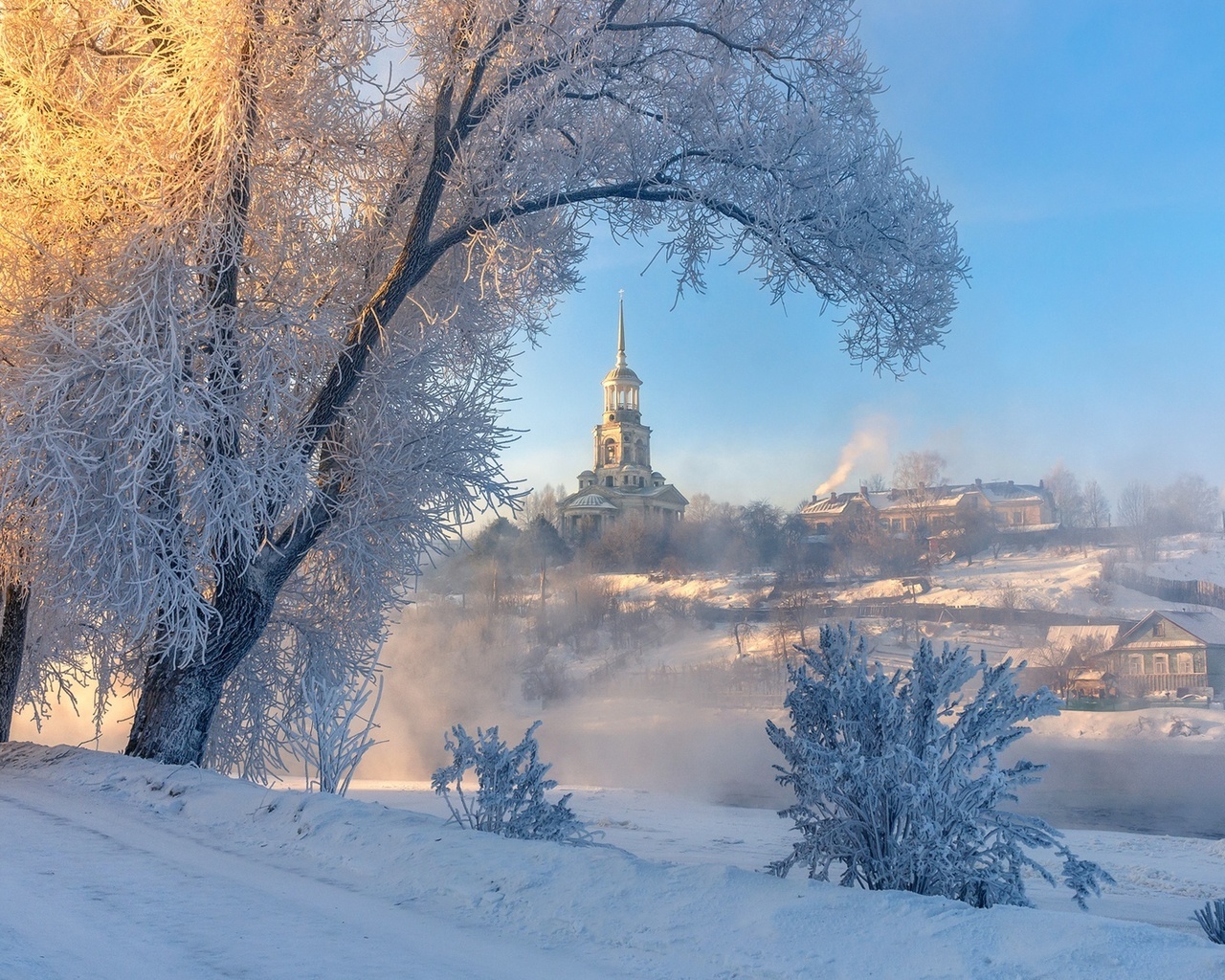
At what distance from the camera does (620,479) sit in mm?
71938

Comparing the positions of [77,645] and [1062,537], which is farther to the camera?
[1062,537]

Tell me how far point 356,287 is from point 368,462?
203cm

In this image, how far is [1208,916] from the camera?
4.84 meters

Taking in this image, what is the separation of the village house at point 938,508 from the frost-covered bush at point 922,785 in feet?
183

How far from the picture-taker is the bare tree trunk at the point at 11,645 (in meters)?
10.6

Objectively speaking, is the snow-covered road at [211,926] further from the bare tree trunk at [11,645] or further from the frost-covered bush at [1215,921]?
the bare tree trunk at [11,645]

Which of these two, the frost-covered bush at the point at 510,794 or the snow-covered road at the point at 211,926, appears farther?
the frost-covered bush at the point at 510,794

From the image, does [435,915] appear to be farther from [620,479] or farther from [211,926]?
[620,479]

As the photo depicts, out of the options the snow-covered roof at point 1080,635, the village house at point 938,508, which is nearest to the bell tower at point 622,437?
the village house at point 938,508

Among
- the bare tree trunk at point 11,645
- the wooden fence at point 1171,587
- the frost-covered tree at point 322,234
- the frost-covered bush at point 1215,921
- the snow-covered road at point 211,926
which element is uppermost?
the wooden fence at point 1171,587

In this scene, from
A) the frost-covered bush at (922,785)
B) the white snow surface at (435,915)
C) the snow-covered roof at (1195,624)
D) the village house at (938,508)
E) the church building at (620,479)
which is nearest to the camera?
the white snow surface at (435,915)

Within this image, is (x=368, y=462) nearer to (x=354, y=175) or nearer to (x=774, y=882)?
(x=354, y=175)

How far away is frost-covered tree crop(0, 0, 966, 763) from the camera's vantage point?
24.9ft

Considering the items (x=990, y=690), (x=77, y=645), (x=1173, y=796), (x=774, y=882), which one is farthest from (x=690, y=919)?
(x=1173, y=796)
